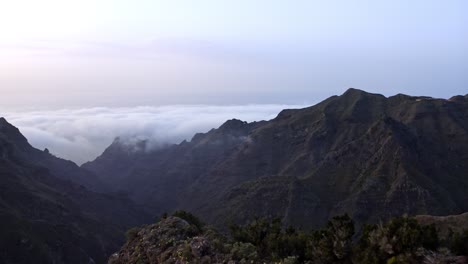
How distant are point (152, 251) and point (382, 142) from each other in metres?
107

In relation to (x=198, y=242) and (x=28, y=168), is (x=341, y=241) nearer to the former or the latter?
(x=198, y=242)

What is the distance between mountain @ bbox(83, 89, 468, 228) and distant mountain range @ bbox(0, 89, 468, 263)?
312mm

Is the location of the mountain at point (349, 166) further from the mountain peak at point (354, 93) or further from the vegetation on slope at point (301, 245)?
the vegetation on slope at point (301, 245)

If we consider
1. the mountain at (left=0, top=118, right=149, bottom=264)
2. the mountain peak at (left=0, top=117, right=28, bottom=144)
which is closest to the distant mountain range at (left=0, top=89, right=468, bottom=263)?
the mountain at (left=0, top=118, right=149, bottom=264)

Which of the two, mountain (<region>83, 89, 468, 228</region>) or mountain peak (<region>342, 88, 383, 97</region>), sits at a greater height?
mountain peak (<region>342, 88, 383, 97</region>)

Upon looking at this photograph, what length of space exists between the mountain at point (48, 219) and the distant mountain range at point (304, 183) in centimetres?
31

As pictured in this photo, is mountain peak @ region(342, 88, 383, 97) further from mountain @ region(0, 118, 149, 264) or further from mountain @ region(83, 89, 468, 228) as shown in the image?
mountain @ region(0, 118, 149, 264)

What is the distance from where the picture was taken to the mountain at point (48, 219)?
303 ft

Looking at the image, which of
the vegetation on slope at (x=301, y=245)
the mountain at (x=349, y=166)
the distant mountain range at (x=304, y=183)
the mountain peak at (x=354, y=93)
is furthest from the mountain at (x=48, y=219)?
the mountain peak at (x=354, y=93)

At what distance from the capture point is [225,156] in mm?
196875

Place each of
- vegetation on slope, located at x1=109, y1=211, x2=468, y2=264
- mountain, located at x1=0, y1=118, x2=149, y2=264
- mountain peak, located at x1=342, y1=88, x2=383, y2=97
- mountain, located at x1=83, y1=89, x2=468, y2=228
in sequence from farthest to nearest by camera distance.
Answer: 1. mountain peak, located at x1=342, y1=88, x2=383, y2=97
2. mountain, located at x1=83, y1=89, x2=468, y2=228
3. mountain, located at x1=0, y1=118, x2=149, y2=264
4. vegetation on slope, located at x1=109, y1=211, x2=468, y2=264

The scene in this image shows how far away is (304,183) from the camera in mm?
124812

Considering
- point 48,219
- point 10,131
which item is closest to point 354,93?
point 48,219

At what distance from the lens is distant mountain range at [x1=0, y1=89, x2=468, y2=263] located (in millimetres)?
106375
